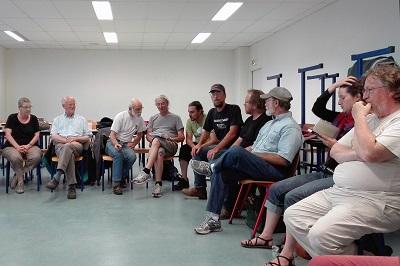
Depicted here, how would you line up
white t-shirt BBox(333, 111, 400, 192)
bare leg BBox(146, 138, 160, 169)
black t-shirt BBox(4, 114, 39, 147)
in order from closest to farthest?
white t-shirt BBox(333, 111, 400, 192)
bare leg BBox(146, 138, 160, 169)
black t-shirt BBox(4, 114, 39, 147)

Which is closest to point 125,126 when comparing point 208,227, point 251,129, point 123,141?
point 123,141

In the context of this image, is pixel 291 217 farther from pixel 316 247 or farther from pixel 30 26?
pixel 30 26

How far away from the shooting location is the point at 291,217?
88.3 inches

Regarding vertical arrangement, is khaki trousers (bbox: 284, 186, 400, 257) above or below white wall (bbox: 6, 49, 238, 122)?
below

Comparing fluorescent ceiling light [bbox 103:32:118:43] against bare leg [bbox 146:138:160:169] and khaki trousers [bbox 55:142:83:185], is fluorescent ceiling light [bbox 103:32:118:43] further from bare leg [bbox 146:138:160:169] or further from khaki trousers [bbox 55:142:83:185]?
bare leg [bbox 146:138:160:169]

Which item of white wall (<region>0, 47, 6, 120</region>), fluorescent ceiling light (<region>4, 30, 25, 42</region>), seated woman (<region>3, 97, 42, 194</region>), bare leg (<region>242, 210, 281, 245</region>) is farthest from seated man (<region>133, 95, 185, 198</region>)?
white wall (<region>0, 47, 6, 120</region>)

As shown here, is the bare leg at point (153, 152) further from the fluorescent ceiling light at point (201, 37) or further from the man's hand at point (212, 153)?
the fluorescent ceiling light at point (201, 37)

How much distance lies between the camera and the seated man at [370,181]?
1.93 metres

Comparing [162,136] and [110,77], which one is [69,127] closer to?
[162,136]

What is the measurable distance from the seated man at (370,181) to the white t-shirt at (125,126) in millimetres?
3633

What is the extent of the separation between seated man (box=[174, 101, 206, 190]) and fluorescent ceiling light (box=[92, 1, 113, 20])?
2.19 metres

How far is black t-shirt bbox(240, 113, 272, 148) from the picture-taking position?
3828 mm

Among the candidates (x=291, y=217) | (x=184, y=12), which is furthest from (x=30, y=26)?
(x=291, y=217)

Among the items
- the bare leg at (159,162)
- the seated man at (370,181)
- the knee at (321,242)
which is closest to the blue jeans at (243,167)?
the seated man at (370,181)
